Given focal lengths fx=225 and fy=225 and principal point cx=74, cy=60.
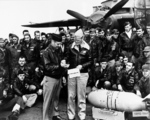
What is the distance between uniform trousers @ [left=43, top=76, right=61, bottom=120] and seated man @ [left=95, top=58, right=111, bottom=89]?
109 cm

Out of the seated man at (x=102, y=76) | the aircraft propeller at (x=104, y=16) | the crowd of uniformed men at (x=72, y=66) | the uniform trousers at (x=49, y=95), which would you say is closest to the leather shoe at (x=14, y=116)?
the crowd of uniformed men at (x=72, y=66)

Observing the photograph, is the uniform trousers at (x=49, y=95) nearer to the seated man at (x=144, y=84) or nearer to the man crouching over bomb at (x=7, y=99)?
the man crouching over bomb at (x=7, y=99)

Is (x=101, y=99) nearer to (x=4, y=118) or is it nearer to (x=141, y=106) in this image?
(x=141, y=106)

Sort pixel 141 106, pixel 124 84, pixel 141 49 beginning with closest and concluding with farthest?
pixel 141 106
pixel 124 84
pixel 141 49

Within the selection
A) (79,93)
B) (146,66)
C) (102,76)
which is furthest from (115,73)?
(79,93)

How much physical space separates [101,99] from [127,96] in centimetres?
58

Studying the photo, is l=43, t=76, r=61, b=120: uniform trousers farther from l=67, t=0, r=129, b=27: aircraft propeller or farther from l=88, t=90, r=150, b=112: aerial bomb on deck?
l=67, t=0, r=129, b=27: aircraft propeller

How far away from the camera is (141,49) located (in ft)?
18.0

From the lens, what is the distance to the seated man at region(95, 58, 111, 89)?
5391mm

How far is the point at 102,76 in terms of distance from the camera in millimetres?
5480

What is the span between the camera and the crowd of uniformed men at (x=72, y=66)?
466 cm

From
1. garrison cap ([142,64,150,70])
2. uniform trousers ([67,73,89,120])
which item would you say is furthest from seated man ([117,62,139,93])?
uniform trousers ([67,73,89,120])

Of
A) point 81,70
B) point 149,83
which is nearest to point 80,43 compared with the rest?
point 81,70

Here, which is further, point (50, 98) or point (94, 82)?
point (94, 82)
